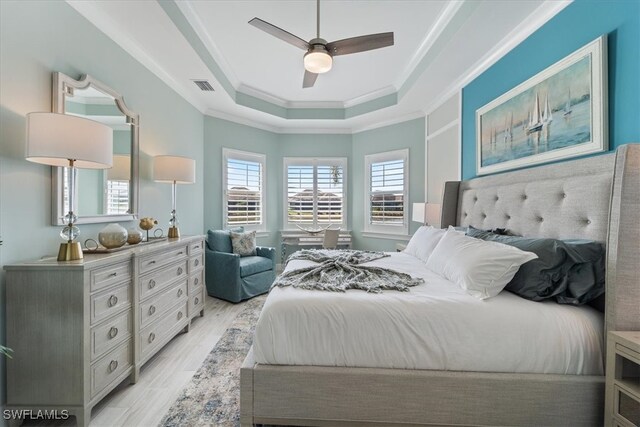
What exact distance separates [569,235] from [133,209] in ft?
11.5

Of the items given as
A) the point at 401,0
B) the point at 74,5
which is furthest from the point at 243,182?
the point at 401,0

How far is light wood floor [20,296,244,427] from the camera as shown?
1722 millimetres

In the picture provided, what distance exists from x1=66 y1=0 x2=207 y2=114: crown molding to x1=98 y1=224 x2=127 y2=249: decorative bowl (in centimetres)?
162

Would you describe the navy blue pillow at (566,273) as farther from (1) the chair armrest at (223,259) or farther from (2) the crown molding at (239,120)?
(2) the crown molding at (239,120)

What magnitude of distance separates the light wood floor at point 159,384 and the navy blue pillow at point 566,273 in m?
2.31

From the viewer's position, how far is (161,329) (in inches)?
94.1

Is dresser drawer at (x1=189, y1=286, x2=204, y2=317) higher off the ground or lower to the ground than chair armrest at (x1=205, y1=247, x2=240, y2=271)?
lower

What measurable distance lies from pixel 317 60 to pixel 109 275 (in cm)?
216

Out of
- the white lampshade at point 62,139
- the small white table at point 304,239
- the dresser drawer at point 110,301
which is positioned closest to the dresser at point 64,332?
the dresser drawer at point 110,301

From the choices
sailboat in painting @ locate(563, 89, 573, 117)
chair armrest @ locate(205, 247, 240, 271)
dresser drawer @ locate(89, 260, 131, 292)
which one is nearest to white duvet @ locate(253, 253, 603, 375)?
dresser drawer @ locate(89, 260, 131, 292)

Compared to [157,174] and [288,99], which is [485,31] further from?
[157,174]

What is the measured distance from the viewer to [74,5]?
2.04m

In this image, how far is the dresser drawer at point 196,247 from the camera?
296 cm

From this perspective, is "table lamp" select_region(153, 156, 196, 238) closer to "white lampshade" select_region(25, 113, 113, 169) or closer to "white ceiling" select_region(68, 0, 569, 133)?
"white ceiling" select_region(68, 0, 569, 133)
